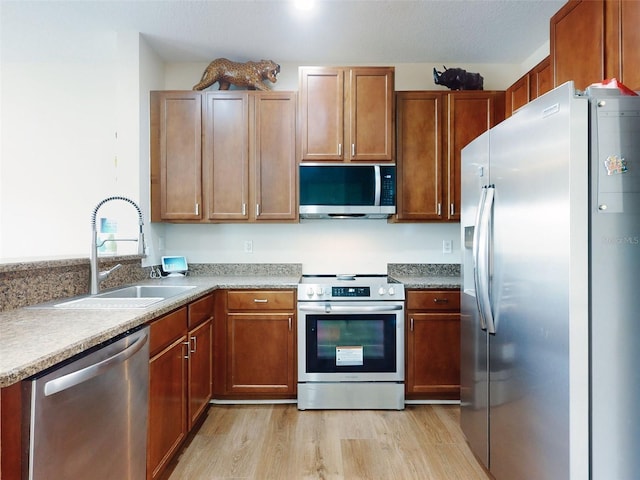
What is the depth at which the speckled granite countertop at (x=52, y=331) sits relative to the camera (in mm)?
921

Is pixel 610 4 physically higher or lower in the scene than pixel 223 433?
higher

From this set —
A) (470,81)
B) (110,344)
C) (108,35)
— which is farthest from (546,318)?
(108,35)

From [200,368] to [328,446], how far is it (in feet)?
2.96

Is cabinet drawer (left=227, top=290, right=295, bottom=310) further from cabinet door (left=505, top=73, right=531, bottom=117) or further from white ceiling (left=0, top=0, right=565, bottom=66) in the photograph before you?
cabinet door (left=505, top=73, right=531, bottom=117)

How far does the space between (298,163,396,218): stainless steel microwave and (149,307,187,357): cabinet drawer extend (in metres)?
1.28

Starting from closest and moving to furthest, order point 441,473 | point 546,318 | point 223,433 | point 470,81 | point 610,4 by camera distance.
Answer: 1. point 546,318
2. point 610,4
3. point 441,473
4. point 223,433
5. point 470,81

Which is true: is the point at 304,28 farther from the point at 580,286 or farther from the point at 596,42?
the point at 580,286

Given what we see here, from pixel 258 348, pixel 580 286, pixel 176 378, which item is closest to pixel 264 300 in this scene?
pixel 258 348

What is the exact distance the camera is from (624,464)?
1191mm

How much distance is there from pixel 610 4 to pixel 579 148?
0.85 meters

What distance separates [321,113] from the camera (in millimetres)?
2785

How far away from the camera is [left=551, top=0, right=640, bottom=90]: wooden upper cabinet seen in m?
1.42

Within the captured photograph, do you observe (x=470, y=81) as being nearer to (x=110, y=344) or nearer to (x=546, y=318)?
(x=546, y=318)

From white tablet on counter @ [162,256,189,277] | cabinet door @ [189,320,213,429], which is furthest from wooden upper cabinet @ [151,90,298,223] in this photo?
cabinet door @ [189,320,213,429]
